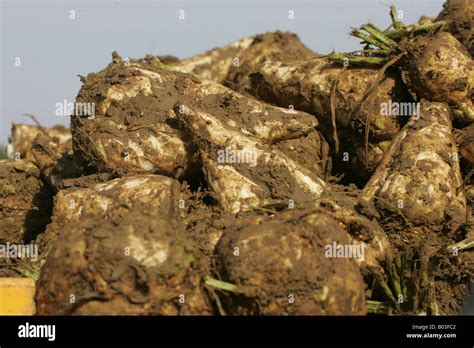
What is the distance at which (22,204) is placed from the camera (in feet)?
21.1

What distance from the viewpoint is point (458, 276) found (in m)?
4.70

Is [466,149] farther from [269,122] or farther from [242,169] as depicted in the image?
[242,169]

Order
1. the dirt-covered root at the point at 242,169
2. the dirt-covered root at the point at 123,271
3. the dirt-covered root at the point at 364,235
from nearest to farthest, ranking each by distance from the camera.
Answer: the dirt-covered root at the point at 123,271 → the dirt-covered root at the point at 364,235 → the dirt-covered root at the point at 242,169

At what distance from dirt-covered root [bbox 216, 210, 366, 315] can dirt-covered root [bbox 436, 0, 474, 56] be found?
3.10m

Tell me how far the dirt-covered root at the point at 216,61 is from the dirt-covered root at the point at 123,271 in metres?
6.02

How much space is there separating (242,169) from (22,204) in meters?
2.59

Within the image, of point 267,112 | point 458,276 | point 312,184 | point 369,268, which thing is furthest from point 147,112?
point 458,276

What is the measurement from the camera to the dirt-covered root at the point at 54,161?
6363 millimetres

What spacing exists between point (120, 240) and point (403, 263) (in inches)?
81.0

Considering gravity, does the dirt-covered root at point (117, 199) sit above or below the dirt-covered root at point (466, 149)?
below

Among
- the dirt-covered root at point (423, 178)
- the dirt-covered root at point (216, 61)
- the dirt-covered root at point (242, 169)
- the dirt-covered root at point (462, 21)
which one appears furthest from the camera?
the dirt-covered root at point (216, 61)

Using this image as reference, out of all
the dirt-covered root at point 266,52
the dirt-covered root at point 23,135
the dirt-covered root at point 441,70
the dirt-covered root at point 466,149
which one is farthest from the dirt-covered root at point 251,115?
the dirt-covered root at point 23,135

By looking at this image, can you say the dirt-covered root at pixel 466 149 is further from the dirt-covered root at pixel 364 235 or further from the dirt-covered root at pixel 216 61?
the dirt-covered root at pixel 216 61
